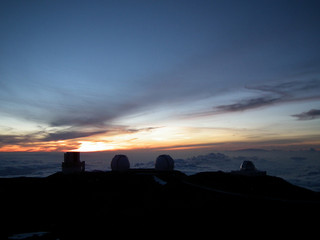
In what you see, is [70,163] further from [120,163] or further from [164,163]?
[164,163]

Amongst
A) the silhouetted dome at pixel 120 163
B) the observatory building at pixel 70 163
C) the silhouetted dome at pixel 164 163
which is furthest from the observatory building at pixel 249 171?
the observatory building at pixel 70 163

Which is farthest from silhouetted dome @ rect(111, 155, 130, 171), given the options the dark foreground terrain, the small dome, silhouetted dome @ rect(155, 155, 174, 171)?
the small dome

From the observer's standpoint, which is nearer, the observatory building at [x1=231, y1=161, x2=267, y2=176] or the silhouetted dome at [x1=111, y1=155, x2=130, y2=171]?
the observatory building at [x1=231, y1=161, x2=267, y2=176]

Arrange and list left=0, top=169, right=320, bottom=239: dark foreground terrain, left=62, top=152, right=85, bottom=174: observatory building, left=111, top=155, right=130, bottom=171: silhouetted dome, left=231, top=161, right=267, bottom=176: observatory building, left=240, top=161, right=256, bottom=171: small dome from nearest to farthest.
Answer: left=0, top=169, right=320, bottom=239: dark foreground terrain < left=62, top=152, right=85, bottom=174: observatory building < left=231, top=161, right=267, bottom=176: observatory building < left=240, top=161, right=256, bottom=171: small dome < left=111, top=155, right=130, bottom=171: silhouetted dome

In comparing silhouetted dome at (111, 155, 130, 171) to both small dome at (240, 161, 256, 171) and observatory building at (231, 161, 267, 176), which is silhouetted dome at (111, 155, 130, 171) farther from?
small dome at (240, 161, 256, 171)

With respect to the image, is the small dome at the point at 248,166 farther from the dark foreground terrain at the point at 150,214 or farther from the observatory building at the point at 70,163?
the observatory building at the point at 70,163

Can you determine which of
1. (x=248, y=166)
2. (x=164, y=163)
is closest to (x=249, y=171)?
(x=248, y=166)

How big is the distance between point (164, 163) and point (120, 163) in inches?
316

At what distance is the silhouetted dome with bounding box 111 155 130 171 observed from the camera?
118 feet

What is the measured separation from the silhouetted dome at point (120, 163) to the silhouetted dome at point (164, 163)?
576cm

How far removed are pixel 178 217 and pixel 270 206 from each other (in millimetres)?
6435

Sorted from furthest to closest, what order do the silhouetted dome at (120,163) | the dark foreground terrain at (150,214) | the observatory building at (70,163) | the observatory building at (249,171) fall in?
1. the silhouetted dome at (120,163)
2. the observatory building at (249,171)
3. the observatory building at (70,163)
4. the dark foreground terrain at (150,214)

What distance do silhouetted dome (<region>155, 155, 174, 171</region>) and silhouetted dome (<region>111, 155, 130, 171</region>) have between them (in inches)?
227

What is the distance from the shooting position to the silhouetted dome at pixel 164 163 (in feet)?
121
